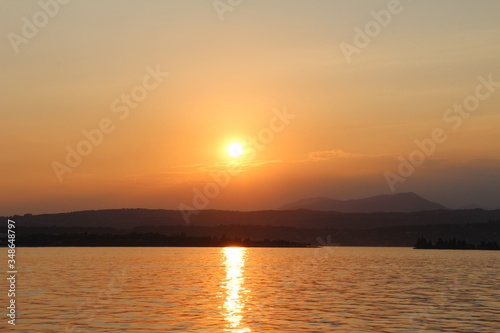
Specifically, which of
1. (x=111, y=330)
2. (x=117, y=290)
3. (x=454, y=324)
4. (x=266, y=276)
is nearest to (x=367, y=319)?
(x=454, y=324)

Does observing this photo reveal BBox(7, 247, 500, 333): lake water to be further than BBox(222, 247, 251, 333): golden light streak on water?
Yes

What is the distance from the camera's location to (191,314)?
150ft

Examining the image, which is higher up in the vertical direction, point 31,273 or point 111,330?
point 31,273

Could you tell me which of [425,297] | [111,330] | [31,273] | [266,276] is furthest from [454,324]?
[31,273]

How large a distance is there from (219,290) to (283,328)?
2298cm

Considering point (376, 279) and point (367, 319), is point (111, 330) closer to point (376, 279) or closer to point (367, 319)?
point (367, 319)

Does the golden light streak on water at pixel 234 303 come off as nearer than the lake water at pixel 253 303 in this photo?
Yes

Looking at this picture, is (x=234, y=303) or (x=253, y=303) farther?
(x=253, y=303)

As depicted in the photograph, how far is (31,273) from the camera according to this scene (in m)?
79.8

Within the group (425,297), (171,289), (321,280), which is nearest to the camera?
(425,297)

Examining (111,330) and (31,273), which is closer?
(111,330)

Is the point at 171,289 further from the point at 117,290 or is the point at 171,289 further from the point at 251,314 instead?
the point at 251,314

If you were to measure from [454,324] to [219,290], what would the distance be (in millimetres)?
25253

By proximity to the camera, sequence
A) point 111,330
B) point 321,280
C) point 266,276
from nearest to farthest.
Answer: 1. point 111,330
2. point 321,280
3. point 266,276
